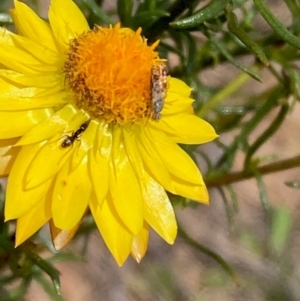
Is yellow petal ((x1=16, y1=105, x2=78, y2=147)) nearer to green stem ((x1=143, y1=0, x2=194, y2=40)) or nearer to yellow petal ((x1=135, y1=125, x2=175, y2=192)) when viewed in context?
yellow petal ((x1=135, y1=125, x2=175, y2=192))

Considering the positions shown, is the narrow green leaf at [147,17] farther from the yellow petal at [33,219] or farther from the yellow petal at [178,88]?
the yellow petal at [33,219]

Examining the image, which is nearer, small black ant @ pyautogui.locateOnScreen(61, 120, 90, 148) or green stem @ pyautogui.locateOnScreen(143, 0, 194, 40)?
small black ant @ pyautogui.locateOnScreen(61, 120, 90, 148)

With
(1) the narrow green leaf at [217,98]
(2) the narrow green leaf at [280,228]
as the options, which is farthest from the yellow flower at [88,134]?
(2) the narrow green leaf at [280,228]

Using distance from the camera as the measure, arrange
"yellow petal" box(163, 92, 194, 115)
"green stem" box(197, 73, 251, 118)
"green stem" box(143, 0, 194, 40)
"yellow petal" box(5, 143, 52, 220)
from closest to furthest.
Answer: "yellow petal" box(5, 143, 52, 220) < "yellow petal" box(163, 92, 194, 115) < "green stem" box(143, 0, 194, 40) < "green stem" box(197, 73, 251, 118)

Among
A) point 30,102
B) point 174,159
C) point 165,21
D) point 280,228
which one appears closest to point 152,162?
point 174,159

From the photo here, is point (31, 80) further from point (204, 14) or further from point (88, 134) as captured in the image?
point (204, 14)

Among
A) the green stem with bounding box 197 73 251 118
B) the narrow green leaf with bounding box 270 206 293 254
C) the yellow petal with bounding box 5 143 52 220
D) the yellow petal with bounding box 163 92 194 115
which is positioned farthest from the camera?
the narrow green leaf with bounding box 270 206 293 254

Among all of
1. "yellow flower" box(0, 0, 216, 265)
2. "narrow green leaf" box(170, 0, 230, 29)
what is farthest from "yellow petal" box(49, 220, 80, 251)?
"narrow green leaf" box(170, 0, 230, 29)

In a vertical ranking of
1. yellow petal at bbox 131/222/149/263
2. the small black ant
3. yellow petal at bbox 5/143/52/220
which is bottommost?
yellow petal at bbox 131/222/149/263

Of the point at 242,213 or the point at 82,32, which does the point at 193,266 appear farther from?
the point at 82,32
